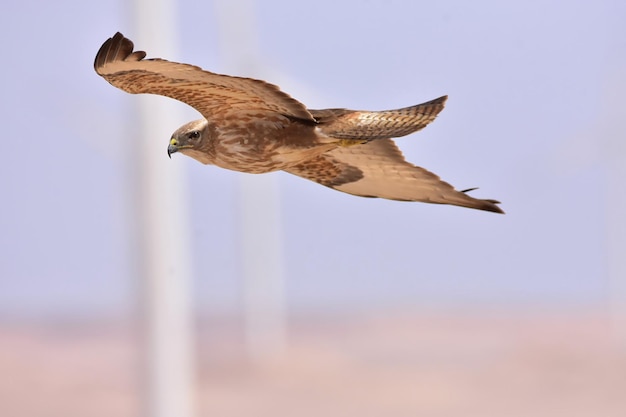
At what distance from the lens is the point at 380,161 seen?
2768mm

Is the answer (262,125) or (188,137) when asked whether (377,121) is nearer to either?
(262,125)

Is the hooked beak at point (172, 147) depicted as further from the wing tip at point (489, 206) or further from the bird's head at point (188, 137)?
the wing tip at point (489, 206)

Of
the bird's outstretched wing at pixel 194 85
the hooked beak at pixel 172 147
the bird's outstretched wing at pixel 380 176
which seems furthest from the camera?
the bird's outstretched wing at pixel 380 176

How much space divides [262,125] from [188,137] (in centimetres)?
17

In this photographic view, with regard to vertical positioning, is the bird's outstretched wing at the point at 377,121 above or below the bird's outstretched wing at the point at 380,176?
above

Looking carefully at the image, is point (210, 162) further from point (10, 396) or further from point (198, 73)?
point (10, 396)

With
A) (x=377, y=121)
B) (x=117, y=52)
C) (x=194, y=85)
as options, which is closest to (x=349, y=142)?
(x=377, y=121)

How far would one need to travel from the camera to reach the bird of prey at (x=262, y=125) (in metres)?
2.33

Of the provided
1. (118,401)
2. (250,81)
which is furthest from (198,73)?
(118,401)

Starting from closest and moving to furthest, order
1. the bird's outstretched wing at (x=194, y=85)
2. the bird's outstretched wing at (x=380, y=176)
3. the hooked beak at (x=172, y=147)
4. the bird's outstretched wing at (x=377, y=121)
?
the bird's outstretched wing at (x=194, y=85)
the bird's outstretched wing at (x=377, y=121)
the hooked beak at (x=172, y=147)
the bird's outstretched wing at (x=380, y=176)

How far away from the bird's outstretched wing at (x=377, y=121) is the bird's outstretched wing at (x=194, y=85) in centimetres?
9

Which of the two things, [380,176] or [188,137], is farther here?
[380,176]

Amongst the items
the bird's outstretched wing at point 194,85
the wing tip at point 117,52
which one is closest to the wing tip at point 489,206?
the bird's outstretched wing at point 194,85

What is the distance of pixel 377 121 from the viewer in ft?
7.84
